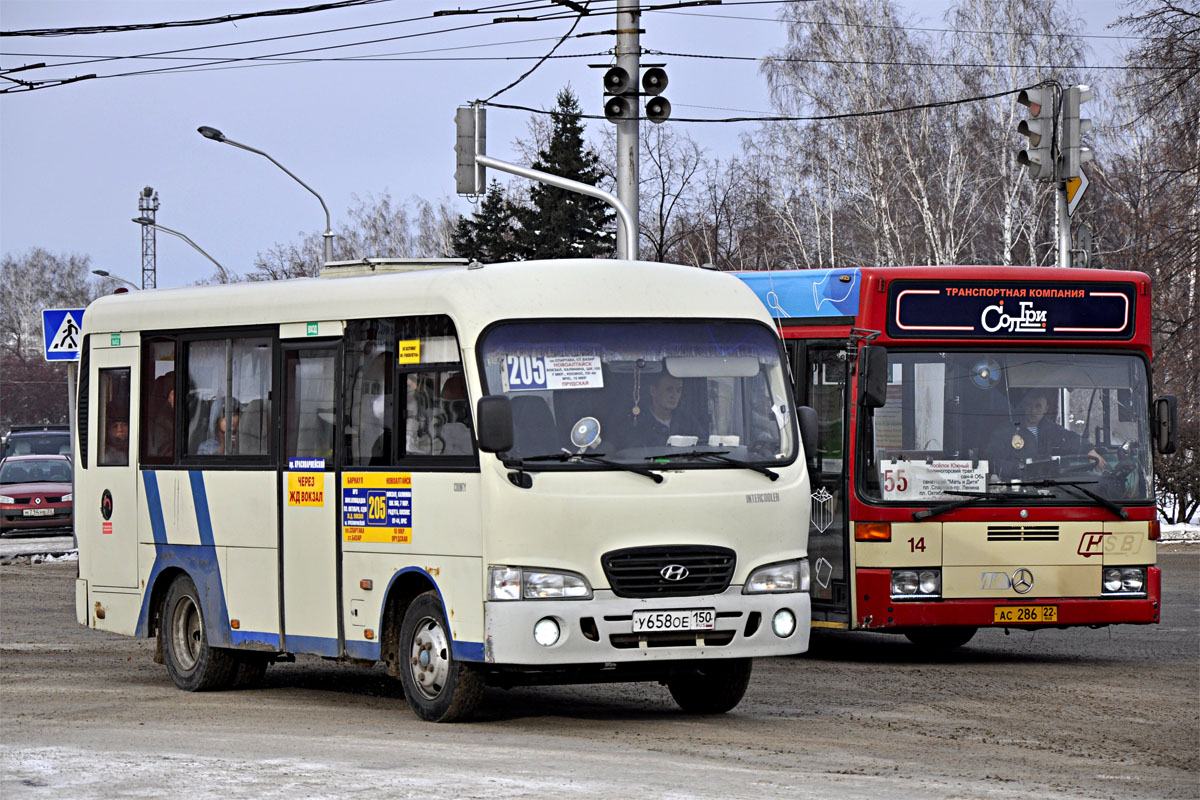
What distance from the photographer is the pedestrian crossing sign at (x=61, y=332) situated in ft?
80.9

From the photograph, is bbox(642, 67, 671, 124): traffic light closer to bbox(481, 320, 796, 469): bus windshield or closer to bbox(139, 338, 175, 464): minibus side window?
bbox(139, 338, 175, 464): minibus side window

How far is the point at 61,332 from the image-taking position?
24.8 metres

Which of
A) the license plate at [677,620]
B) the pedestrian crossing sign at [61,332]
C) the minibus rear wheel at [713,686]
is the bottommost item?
the minibus rear wheel at [713,686]

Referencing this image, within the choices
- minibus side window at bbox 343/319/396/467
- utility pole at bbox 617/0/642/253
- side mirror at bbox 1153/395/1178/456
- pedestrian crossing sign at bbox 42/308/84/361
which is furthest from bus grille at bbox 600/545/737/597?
pedestrian crossing sign at bbox 42/308/84/361

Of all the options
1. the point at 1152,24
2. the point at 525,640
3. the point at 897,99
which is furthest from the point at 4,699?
the point at 897,99

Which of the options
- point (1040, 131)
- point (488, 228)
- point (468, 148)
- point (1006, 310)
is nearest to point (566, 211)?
point (488, 228)

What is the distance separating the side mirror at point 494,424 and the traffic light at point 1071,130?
1101 cm

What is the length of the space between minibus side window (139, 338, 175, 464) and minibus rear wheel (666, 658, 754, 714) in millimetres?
4181

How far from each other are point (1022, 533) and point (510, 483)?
18.9 ft

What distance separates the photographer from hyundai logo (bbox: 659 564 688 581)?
11.5 meters

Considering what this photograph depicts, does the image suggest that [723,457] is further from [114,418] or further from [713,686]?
[114,418]

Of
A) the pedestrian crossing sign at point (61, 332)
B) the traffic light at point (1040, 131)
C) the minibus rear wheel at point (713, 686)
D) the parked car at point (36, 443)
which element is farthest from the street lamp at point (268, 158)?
the minibus rear wheel at point (713, 686)

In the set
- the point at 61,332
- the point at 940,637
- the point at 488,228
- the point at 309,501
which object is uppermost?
the point at 488,228

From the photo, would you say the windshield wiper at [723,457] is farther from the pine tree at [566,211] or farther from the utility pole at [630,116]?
the pine tree at [566,211]
